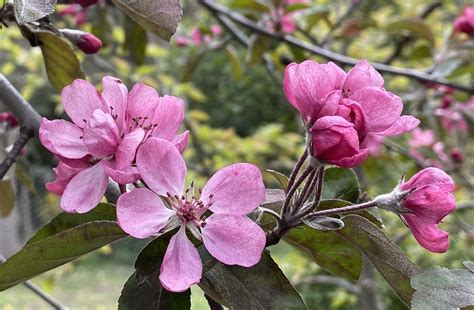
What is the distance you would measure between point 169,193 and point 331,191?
25 cm

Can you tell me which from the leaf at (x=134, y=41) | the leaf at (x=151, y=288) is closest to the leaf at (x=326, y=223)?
the leaf at (x=151, y=288)

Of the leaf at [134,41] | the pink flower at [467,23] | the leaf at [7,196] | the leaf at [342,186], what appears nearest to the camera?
the leaf at [342,186]

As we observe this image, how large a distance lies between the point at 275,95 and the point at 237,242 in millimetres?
7781

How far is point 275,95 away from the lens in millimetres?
8414

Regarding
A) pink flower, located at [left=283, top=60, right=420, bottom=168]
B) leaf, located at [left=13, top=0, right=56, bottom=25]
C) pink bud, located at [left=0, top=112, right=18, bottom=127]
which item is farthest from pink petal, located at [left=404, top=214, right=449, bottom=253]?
→ pink bud, located at [left=0, top=112, right=18, bottom=127]

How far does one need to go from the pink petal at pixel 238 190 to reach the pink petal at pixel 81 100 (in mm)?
166

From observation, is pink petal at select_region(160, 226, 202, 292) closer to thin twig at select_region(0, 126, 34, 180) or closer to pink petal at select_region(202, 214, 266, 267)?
pink petal at select_region(202, 214, 266, 267)

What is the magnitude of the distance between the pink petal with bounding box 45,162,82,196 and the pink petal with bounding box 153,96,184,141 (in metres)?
0.10

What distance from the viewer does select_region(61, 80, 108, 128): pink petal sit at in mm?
775

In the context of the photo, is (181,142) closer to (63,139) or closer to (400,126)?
(63,139)

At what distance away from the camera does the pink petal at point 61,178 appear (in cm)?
75

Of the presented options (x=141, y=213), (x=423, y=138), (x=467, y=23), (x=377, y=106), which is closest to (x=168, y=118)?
(x=141, y=213)

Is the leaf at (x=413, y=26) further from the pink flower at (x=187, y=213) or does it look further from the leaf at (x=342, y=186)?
the pink flower at (x=187, y=213)

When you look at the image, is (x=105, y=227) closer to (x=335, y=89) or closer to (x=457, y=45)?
(x=335, y=89)
